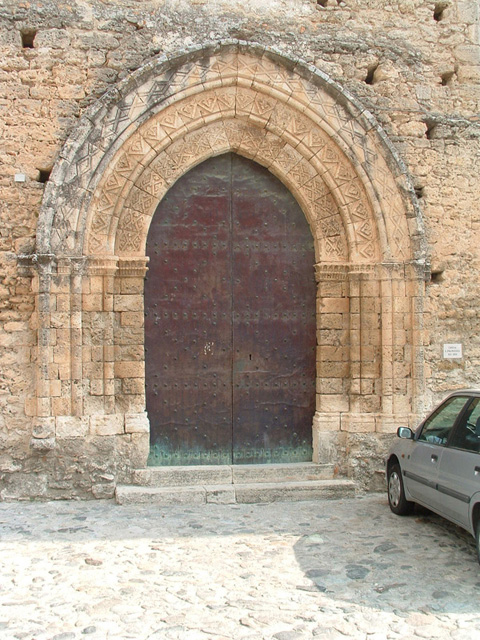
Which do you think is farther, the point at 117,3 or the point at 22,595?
the point at 117,3

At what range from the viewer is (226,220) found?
740cm

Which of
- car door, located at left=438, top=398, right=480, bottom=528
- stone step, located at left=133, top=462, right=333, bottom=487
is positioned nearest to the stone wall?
stone step, located at left=133, top=462, right=333, bottom=487

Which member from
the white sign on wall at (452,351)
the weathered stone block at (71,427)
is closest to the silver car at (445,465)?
the white sign on wall at (452,351)

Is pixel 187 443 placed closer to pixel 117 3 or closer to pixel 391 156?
pixel 391 156

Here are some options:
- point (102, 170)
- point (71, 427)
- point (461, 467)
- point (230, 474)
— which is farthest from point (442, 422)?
point (102, 170)

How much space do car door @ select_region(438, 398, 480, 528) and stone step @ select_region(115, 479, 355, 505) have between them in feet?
6.23

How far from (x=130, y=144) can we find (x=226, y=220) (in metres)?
1.29

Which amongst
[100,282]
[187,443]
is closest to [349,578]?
[187,443]

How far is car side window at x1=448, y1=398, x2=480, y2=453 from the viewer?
491 centimetres

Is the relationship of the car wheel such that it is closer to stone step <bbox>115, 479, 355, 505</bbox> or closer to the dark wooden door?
stone step <bbox>115, 479, 355, 505</bbox>

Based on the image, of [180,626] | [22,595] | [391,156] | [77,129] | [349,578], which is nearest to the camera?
[180,626]

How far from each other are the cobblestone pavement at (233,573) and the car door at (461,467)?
416 mm

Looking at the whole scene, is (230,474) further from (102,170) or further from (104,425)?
(102,170)

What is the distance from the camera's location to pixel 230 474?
7.05m
